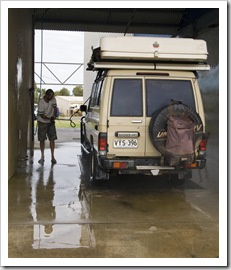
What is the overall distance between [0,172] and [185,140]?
3.02 metres

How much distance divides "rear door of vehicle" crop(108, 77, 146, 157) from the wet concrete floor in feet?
2.89

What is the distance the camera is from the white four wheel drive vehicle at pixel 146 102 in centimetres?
595

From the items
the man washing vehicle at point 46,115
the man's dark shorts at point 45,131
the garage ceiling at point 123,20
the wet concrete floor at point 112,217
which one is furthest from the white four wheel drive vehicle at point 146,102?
the garage ceiling at point 123,20

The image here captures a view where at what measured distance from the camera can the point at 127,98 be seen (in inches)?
246

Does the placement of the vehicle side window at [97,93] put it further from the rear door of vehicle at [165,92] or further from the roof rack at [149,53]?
the rear door of vehicle at [165,92]

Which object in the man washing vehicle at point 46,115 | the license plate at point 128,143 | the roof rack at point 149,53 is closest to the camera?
the roof rack at point 149,53

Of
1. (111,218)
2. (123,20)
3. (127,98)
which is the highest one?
(123,20)

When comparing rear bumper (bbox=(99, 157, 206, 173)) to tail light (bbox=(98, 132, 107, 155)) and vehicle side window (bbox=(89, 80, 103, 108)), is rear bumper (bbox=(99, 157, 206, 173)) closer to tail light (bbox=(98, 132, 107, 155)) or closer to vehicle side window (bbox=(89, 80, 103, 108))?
tail light (bbox=(98, 132, 107, 155))

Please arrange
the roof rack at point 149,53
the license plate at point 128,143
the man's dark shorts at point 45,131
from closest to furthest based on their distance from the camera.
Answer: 1. the roof rack at point 149,53
2. the license plate at point 128,143
3. the man's dark shorts at point 45,131

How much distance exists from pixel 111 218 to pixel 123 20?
910 centimetres

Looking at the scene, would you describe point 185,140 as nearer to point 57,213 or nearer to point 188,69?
point 188,69

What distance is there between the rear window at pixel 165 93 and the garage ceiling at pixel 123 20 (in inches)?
204

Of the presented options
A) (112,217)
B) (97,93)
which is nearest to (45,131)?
(97,93)

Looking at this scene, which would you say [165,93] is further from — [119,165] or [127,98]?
[119,165]
